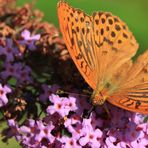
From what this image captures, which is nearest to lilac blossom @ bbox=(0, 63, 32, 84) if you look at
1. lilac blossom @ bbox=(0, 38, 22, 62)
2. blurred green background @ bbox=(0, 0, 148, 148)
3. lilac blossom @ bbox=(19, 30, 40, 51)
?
lilac blossom @ bbox=(0, 38, 22, 62)

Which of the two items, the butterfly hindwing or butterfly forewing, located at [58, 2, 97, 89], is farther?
butterfly forewing, located at [58, 2, 97, 89]

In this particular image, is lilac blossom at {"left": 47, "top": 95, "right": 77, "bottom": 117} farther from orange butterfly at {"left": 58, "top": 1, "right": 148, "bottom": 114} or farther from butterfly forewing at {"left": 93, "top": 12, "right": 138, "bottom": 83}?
butterfly forewing at {"left": 93, "top": 12, "right": 138, "bottom": 83}

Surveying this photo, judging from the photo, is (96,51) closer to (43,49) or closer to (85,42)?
(85,42)

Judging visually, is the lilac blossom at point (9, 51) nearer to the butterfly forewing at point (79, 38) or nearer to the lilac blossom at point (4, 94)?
the lilac blossom at point (4, 94)

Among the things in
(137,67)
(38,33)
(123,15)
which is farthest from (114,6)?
(137,67)

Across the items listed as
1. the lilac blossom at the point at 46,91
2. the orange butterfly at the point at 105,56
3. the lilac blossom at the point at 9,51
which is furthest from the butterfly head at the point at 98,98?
the lilac blossom at the point at 9,51

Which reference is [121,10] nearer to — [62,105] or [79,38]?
[79,38]
